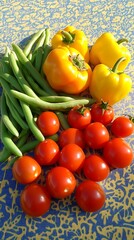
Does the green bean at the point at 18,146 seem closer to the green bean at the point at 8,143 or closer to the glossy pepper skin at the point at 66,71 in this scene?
the green bean at the point at 8,143

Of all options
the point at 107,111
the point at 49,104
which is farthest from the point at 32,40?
the point at 107,111

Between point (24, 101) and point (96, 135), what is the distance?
12.1 inches

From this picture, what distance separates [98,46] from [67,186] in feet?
2.17

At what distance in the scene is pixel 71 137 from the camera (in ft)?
3.49

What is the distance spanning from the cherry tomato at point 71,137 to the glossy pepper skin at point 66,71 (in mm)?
205

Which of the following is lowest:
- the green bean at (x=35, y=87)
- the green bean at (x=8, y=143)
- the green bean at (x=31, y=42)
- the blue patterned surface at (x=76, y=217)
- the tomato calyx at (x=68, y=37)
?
the blue patterned surface at (x=76, y=217)

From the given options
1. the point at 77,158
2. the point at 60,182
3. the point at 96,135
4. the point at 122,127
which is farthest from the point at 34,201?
the point at 122,127

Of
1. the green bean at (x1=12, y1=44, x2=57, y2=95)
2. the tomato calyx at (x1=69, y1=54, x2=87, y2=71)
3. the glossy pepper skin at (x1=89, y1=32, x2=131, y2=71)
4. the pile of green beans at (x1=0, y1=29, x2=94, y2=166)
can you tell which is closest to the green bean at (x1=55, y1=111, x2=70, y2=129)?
the pile of green beans at (x1=0, y1=29, x2=94, y2=166)

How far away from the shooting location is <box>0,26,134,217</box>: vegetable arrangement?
3.17ft

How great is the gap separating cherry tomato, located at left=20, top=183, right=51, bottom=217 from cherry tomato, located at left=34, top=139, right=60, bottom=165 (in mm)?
107

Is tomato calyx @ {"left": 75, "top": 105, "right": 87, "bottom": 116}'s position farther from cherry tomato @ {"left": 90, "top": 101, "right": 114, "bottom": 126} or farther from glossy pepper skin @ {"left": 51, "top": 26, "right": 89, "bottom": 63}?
glossy pepper skin @ {"left": 51, "top": 26, "right": 89, "bottom": 63}

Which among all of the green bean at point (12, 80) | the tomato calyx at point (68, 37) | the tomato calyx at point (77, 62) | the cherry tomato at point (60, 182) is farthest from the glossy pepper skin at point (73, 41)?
the cherry tomato at point (60, 182)

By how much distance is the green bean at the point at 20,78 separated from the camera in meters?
1.16

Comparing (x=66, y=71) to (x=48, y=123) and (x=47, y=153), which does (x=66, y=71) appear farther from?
(x=47, y=153)
